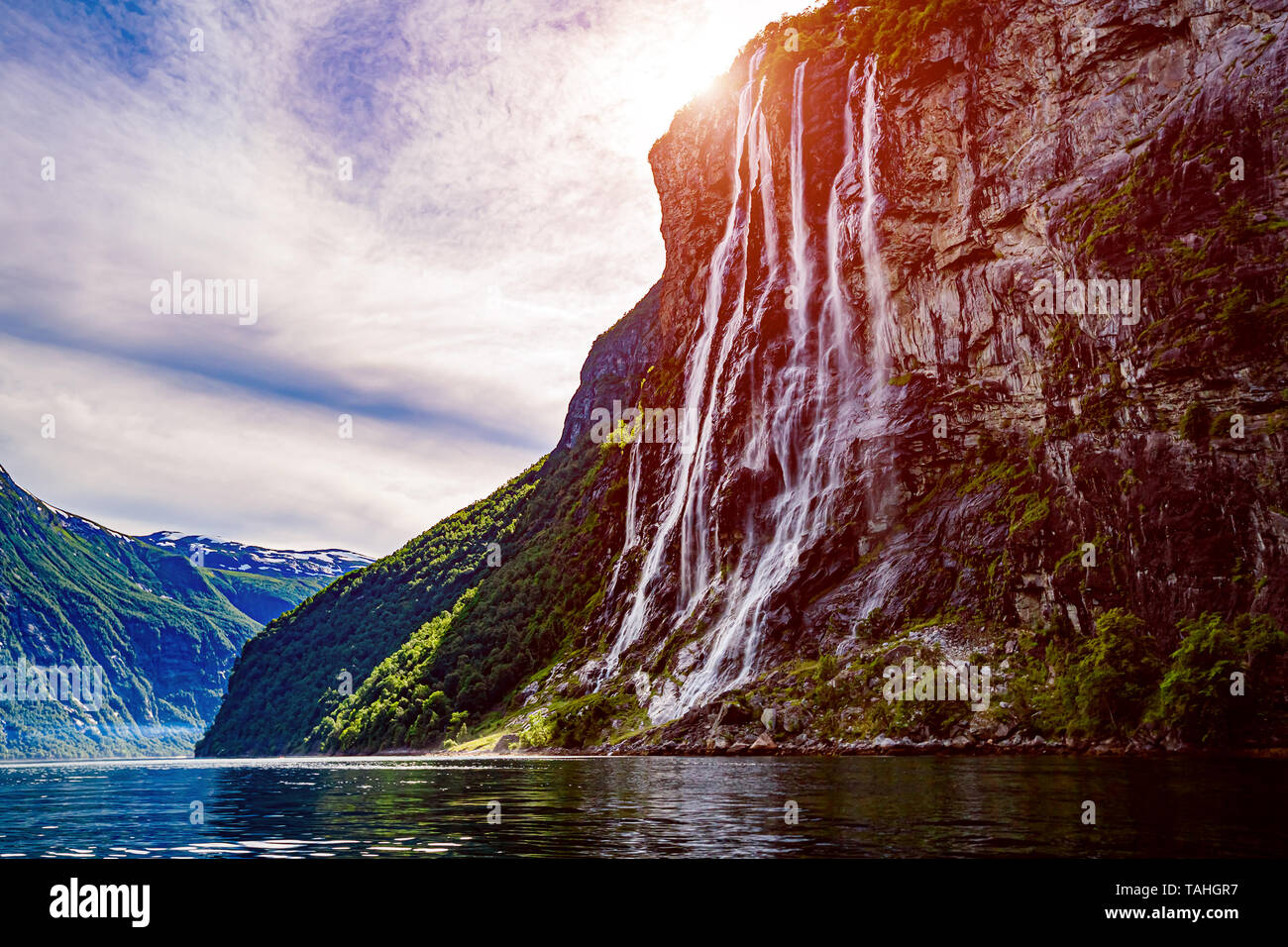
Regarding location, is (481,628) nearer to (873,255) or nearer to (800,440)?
(800,440)

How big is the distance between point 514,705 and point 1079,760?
3280 inches

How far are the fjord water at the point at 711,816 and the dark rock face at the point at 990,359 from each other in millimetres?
29458

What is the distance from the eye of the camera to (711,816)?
23.1 metres

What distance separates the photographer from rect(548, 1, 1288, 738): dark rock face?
67062mm

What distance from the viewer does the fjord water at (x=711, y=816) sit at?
16984mm

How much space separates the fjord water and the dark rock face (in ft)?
96.6
